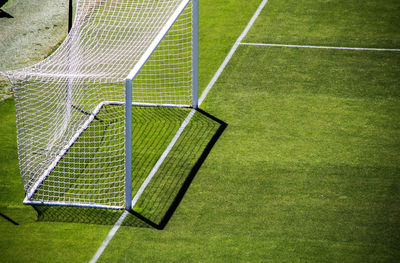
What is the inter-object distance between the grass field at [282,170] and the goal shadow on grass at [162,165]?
12 centimetres

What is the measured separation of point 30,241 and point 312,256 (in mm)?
3017

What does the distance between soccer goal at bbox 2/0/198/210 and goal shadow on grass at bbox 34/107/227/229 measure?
14cm

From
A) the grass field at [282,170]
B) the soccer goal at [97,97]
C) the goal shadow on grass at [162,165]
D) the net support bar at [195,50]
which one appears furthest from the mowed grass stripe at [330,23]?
the goal shadow on grass at [162,165]

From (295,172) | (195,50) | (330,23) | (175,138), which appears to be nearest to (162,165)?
(175,138)

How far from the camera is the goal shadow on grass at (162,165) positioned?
7.04 metres

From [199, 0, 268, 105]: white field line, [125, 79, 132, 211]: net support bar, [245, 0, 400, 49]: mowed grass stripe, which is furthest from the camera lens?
[245, 0, 400, 49]: mowed grass stripe

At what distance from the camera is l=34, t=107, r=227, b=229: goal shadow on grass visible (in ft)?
23.1

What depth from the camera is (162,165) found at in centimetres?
795

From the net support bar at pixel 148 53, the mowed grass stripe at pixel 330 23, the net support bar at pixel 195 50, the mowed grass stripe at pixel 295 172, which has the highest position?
the net support bar at pixel 148 53

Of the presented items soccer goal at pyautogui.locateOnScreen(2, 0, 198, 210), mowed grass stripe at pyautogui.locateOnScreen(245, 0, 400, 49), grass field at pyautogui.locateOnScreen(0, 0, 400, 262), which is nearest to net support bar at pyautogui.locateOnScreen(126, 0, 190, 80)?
soccer goal at pyautogui.locateOnScreen(2, 0, 198, 210)

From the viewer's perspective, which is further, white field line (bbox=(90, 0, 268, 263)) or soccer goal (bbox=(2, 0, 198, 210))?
soccer goal (bbox=(2, 0, 198, 210))

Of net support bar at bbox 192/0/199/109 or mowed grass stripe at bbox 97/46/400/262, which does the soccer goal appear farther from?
mowed grass stripe at bbox 97/46/400/262

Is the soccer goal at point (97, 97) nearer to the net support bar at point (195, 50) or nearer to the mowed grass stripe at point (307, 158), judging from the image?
the net support bar at point (195, 50)

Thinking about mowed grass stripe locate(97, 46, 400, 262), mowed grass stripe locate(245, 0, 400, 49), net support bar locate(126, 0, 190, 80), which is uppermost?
net support bar locate(126, 0, 190, 80)
